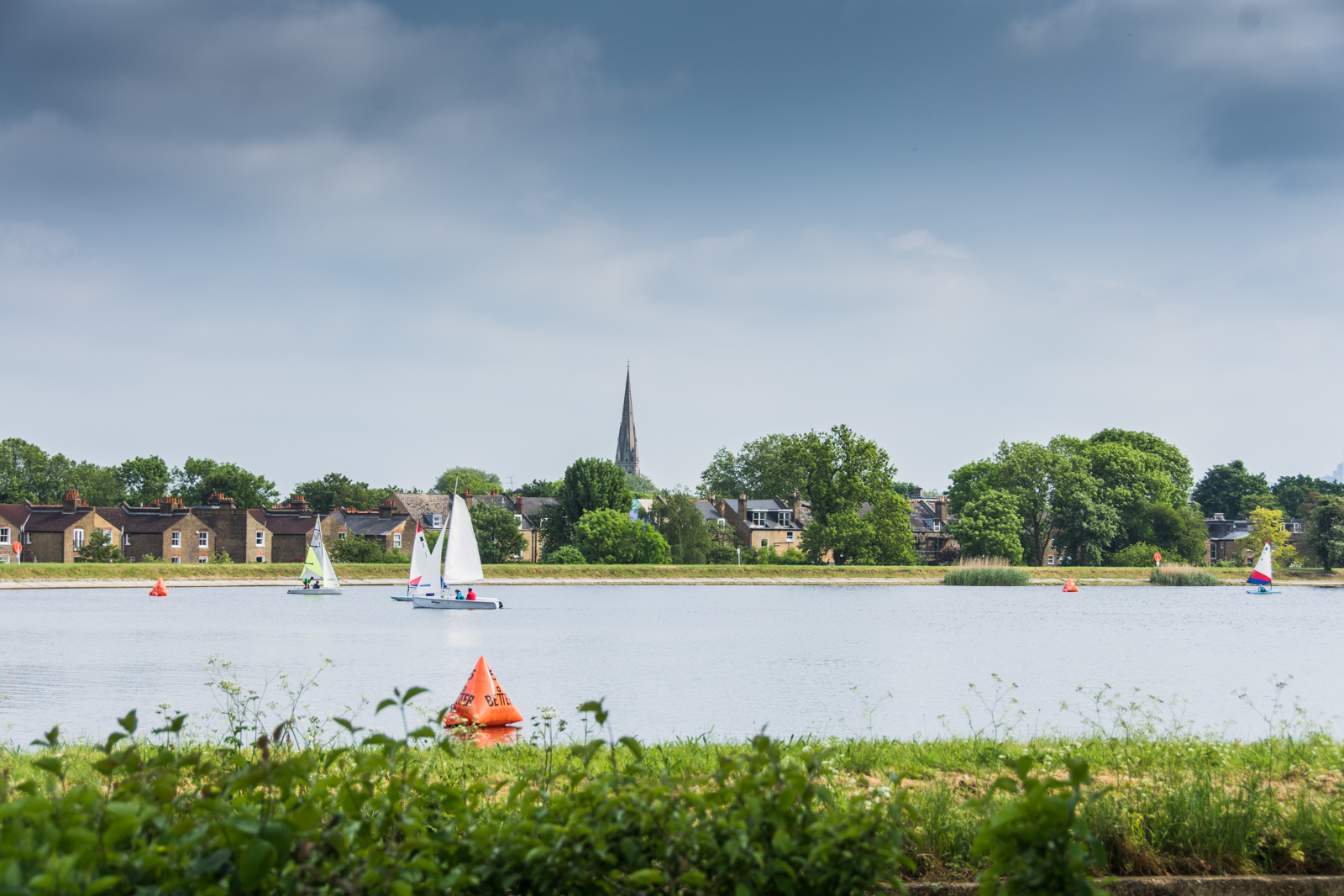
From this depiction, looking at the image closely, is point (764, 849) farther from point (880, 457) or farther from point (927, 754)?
point (880, 457)

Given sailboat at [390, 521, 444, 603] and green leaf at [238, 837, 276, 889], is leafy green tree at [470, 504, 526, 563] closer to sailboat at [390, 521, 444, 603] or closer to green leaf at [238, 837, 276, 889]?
sailboat at [390, 521, 444, 603]

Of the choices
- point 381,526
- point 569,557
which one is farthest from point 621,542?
point 381,526

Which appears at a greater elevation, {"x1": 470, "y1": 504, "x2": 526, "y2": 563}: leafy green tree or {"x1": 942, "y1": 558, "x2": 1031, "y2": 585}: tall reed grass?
{"x1": 470, "y1": 504, "x2": 526, "y2": 563}: leafy green tree

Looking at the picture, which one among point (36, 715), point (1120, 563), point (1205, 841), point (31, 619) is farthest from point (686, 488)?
point (1205, 841)

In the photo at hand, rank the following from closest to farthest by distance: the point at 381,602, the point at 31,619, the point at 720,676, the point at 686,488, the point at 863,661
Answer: the point at 720,676
the point at 863,661
the point at 31,619
the point at 381,602
the point at 686,488

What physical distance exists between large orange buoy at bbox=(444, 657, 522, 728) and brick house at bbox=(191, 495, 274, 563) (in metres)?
89.9

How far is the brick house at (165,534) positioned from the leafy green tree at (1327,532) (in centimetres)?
10345

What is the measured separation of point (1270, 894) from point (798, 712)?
1092 cm

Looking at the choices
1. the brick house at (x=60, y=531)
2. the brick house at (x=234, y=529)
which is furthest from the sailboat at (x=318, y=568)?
the brick house at (x=60, y=531)

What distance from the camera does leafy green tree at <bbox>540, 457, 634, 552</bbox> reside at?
309 ft

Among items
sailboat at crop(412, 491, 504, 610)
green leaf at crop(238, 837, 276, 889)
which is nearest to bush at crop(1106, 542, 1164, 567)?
sailboat at crop(412, 491, 504, 610)

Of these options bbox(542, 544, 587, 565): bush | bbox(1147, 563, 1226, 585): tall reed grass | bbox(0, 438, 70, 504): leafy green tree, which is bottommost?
bbox(1147, 563, 1226, 585): tall reed grass

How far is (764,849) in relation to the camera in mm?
3773

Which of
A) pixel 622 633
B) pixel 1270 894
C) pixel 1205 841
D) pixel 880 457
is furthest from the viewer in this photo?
pixel 880 457
